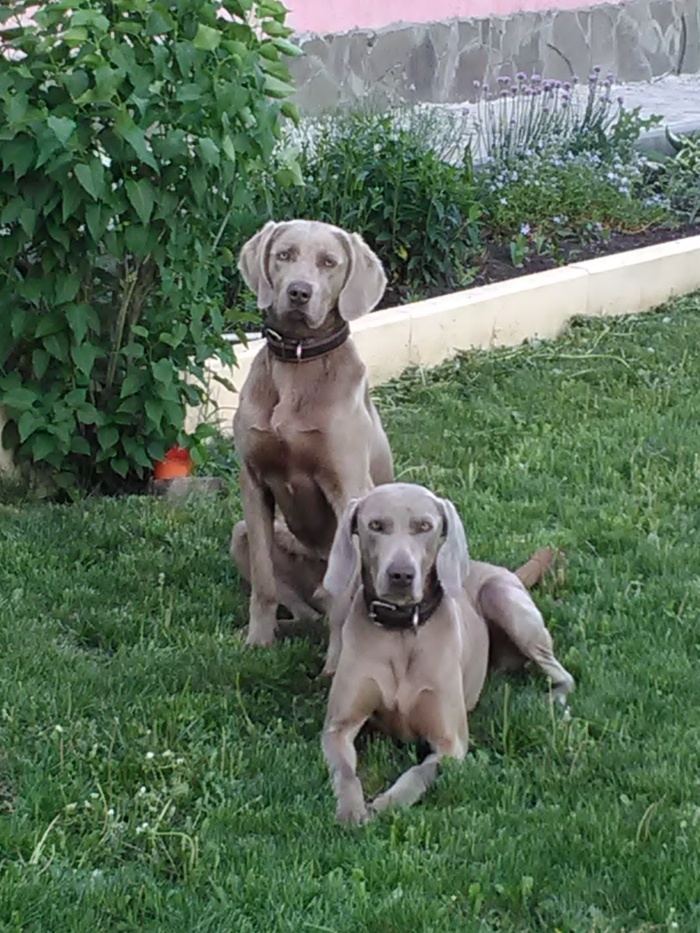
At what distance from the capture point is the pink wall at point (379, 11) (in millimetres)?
11289

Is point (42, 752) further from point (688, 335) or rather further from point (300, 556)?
point (688, 335)

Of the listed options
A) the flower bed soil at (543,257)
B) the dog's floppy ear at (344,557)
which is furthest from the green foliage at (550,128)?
the dog's floppy ear at (344,557)

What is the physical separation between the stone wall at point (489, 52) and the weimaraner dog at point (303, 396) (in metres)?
5.71

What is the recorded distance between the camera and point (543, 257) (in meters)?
8.36

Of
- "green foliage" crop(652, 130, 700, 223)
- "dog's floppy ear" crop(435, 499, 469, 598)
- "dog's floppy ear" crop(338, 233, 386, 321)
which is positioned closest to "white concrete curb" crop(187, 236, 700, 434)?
"green foliage" crop(652, 130, 700, 223)

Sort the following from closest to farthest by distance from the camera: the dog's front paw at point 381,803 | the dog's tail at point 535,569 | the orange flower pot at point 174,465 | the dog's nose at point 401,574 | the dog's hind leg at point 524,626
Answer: the dog's front paw at point 381,803 → the dog's nose at point 401,574 → the dog's hind leg at point 524,626 → the dog's tail at point 535,569 → the orange flower pot at point 174,465

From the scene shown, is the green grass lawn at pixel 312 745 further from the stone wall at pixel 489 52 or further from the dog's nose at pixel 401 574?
the stone wall at pixel 489 52

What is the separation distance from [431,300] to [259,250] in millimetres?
2832

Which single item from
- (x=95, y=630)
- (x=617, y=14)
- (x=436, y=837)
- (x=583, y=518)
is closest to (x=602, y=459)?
(x=583, y=518)

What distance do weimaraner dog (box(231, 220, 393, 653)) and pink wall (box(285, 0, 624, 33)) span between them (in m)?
6.74

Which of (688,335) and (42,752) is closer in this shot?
(42,752)

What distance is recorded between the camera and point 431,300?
24.0 feet

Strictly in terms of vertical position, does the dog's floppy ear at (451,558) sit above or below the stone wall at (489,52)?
above

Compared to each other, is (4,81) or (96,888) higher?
(4,81)
